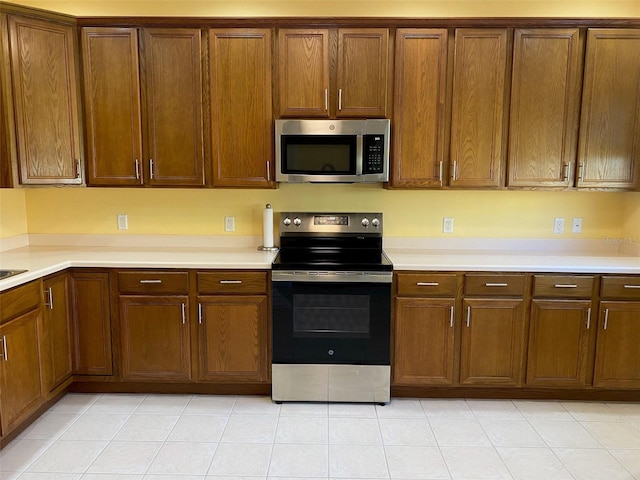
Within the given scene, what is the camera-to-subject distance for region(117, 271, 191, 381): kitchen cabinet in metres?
3.00

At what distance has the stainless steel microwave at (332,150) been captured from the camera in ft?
10.1

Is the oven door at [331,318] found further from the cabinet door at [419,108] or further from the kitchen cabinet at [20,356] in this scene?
the kitchen cabinet at [20,356]

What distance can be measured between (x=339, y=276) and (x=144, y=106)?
1.71 metres

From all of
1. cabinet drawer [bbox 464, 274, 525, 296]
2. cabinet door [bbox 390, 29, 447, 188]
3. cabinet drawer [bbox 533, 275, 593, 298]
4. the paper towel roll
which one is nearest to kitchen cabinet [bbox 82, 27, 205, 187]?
the paper towel roll

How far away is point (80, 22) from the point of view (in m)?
3.06

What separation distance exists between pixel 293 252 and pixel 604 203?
2.30 metres

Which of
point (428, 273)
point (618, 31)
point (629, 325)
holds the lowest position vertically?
point (629, 325)

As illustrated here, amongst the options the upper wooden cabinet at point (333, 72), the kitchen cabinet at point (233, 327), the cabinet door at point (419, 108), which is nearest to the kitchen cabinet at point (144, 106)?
the upper wooden cabinet at point (333, 72)

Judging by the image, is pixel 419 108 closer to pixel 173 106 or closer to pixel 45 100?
pixel 173 106

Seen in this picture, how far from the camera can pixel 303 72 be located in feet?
10.1

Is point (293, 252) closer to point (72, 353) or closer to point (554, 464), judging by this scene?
point (72, 353)

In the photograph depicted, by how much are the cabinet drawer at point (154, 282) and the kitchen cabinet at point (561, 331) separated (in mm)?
2213

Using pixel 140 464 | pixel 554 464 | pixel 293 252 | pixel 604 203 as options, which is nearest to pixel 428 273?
pixel 293 252

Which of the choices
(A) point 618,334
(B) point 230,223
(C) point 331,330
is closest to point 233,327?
(C) point 331,330
